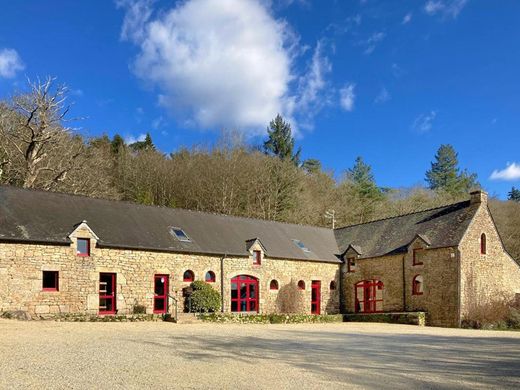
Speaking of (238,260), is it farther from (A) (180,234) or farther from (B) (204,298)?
(B) (204,298)

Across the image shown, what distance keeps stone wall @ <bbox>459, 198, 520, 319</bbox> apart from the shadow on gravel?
26.6 ft

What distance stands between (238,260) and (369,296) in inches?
308

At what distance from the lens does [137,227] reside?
21.6 meters

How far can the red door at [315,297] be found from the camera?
26491mm

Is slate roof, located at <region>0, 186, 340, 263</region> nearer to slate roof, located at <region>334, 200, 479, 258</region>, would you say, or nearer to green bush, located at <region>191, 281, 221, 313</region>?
green bush, located at <region>191, 281, 221, 313</region>

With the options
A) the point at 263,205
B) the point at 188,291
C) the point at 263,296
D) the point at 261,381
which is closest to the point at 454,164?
the point at 263,205

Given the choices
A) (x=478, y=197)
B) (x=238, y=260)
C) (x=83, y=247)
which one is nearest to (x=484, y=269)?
(x=478, y=197)

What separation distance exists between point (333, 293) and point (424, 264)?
567 cm

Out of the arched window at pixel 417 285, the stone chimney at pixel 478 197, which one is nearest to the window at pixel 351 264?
the arched window at pixel 417 285

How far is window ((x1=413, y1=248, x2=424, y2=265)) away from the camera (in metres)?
23.9

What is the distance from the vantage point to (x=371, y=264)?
26375 millimetres

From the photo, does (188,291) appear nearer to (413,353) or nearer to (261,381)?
(413,353)

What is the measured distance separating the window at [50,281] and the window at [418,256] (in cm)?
1602

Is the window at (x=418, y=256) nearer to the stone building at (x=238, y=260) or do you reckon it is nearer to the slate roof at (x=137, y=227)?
the stone building at (x=238, y=260)
